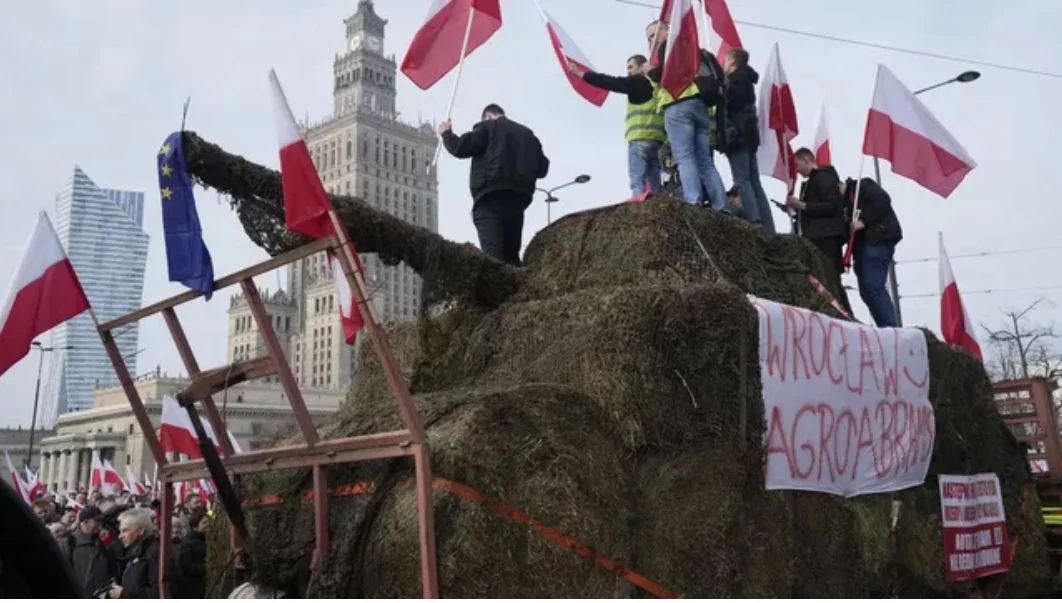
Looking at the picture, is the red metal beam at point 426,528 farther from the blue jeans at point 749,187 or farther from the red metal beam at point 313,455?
the blue jeans at point 749,187

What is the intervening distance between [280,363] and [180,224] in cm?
111

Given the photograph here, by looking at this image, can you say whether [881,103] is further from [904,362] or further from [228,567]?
[228,567]

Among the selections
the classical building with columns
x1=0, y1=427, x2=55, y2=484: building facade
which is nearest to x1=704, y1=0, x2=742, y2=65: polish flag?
the classical building with columns

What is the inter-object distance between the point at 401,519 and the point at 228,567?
1468 millimetres

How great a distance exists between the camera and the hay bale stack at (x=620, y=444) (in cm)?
459

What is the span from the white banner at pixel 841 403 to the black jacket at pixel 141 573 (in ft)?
16.7

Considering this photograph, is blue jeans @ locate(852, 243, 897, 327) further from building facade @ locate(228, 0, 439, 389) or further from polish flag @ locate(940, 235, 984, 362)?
building facade @ locate(228, 0, 439, 389)

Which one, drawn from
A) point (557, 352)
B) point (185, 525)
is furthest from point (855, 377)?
point (185, 525)

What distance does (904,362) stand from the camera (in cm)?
762

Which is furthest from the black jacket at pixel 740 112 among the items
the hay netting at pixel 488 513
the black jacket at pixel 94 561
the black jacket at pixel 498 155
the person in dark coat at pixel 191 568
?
the black jacket at pixel 94 561

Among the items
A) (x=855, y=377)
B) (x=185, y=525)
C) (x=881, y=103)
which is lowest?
(x=185, y=525)

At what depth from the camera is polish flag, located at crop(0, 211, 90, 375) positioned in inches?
225

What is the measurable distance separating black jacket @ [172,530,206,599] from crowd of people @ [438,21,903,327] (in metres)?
3.49

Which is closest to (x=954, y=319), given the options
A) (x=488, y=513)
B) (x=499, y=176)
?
(x=499, y=176)
